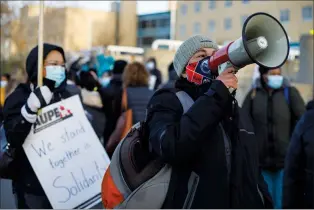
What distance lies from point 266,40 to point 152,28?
6893cm

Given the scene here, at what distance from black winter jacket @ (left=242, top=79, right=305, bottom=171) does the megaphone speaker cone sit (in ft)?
9.86

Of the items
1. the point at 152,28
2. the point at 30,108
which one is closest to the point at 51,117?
the point at 30,108

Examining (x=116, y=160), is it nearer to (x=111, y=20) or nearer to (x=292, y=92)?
(x=292, y=92)

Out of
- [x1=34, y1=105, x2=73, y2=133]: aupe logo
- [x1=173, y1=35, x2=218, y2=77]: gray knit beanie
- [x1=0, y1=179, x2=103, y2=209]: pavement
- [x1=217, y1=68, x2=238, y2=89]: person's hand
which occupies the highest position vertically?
[x1=173, y1=35, x2=218, y2=77]: gray knit beanie

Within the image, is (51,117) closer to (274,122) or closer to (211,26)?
(274,122)

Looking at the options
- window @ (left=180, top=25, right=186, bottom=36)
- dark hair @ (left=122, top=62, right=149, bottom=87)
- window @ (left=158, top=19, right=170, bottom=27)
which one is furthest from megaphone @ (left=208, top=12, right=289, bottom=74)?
window @ (left=158, top=19, right=170, bottom=27)

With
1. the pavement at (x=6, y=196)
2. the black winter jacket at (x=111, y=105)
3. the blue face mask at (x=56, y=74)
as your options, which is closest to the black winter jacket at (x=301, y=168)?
the blue face mask at (x=56, y=74)

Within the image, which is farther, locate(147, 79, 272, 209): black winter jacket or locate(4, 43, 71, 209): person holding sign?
→ locate(4, 43, 71, 209): person holding sign

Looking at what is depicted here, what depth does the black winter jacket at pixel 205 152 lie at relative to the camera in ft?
6.10

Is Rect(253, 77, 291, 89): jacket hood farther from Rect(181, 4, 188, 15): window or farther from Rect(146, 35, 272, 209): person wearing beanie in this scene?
Rect(181, 4, 188, 15): window

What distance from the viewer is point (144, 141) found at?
6.87 feet

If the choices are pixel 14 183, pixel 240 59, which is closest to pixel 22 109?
pixel 14 183

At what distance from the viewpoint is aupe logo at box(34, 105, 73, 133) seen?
319cm

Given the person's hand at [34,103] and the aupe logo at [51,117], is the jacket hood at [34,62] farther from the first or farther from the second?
the person's hand at [34,103]
